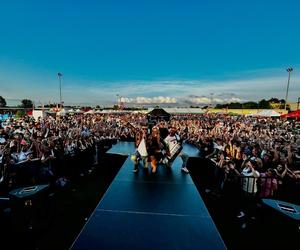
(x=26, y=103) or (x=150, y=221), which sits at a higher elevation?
(x=26, y=103)

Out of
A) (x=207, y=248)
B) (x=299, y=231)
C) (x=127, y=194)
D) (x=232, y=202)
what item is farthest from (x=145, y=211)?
(x=232, y=202)

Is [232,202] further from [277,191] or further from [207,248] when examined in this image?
[207,248]

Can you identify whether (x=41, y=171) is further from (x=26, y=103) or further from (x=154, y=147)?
(x=26, y=103)

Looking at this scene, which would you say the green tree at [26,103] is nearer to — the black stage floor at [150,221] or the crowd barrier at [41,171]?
the crowd barrier at [41,171]

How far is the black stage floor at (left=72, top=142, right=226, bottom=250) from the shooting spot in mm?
2701

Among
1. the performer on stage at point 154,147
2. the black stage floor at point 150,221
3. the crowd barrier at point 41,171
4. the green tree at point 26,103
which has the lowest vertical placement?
the crowd barrier at point 41,171

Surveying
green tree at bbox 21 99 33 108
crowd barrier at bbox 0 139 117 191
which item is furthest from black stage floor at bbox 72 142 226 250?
green tree at bbox 21 99 33 108

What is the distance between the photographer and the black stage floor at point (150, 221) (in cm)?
270

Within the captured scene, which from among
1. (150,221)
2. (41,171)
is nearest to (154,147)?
(150,221)

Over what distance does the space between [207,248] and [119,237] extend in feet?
3.76

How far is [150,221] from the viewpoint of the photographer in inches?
128

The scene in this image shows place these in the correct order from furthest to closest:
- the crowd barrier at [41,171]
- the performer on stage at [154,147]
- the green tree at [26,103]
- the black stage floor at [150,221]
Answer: the green tree at [26,103], the crowd barrier at [41,171], the performer on stage at [154,147], the black stage floor at [150,221]

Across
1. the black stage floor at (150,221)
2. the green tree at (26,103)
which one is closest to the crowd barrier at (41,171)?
the black stage floor at (150,221)

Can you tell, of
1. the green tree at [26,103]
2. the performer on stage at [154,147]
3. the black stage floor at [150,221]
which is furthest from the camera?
the green tree at [26,103]
